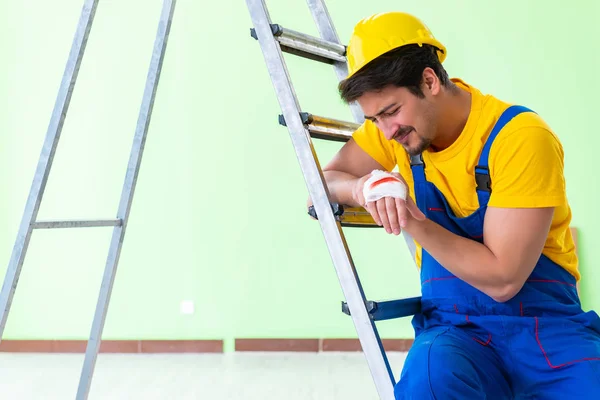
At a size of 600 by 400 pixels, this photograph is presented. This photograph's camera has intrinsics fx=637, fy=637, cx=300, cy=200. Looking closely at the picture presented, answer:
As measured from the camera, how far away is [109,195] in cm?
390

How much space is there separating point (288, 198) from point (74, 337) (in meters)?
1.59

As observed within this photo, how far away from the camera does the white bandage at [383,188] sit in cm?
129

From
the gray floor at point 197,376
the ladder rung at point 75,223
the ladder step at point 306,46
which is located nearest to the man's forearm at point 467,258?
the ladder step at point 306,46

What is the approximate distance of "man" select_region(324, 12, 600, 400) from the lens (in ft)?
4.38

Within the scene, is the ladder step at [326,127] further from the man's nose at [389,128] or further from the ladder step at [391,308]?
the ladder step at [391,308]

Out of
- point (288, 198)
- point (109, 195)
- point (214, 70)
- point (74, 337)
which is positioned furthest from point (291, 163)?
point (74, 337)

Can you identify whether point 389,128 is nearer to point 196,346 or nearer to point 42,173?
point 42,173

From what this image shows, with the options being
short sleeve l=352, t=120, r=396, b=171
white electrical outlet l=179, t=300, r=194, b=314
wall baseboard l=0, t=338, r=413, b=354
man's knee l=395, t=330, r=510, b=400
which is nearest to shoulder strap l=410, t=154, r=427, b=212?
short sleeve l=352, t=120, r=396, b=171

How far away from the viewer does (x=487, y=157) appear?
1436 mm

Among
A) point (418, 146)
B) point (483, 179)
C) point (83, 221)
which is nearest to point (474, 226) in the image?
point (483, 179)

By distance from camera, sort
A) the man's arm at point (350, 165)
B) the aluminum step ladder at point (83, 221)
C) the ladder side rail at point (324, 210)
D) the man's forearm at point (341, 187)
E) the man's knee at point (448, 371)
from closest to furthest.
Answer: the man's knee at point (448, 371), the ladder side rail at point (324, 210), the man's forearm at point (341, 187), the man's arm at point (350, 165), the aluminum step ladder at point (83, 221)

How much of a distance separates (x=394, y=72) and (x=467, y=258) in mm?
444

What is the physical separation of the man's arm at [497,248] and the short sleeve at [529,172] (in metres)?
0.02

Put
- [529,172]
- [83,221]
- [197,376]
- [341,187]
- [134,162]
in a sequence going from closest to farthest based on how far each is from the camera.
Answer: [529,172], [341,187], [83,221], [134,162], [197,376]
